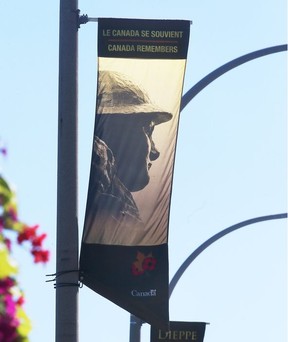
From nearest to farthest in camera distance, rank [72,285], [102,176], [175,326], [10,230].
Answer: [10,230] → [72,285] → [102,176] → [175,326]

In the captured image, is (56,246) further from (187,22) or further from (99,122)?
(187,22)

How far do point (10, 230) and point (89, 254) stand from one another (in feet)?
22.0

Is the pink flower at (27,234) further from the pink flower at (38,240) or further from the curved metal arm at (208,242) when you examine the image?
the curved metal arm at (208,242)

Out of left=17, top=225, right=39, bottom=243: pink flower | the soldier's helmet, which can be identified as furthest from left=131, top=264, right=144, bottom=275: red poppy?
left=17, top=225, right=39, bottom=243: pink flower

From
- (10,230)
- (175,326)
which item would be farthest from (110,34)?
(10,230)

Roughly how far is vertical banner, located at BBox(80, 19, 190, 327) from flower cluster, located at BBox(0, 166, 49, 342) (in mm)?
6519

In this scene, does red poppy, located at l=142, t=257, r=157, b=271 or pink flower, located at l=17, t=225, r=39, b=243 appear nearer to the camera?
pink flower, located at l=17, t=225, r=39, b=243

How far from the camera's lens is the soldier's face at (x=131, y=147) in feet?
37.9

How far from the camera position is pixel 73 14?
452 inches

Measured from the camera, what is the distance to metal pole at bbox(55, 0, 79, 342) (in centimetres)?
1065

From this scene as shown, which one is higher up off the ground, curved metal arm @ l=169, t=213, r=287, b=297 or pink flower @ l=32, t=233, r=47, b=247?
curved metal arm @ l=169, t=213, r=287, b=297

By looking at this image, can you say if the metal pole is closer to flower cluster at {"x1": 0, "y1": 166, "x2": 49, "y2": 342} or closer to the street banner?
flower cluster at {"x1": 0, "y1": 166, "x2": 49, "y2": 342}

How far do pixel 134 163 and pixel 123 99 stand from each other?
2.21 feet

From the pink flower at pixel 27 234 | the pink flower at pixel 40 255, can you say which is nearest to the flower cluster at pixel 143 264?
the pink flower at pixel 40 255
